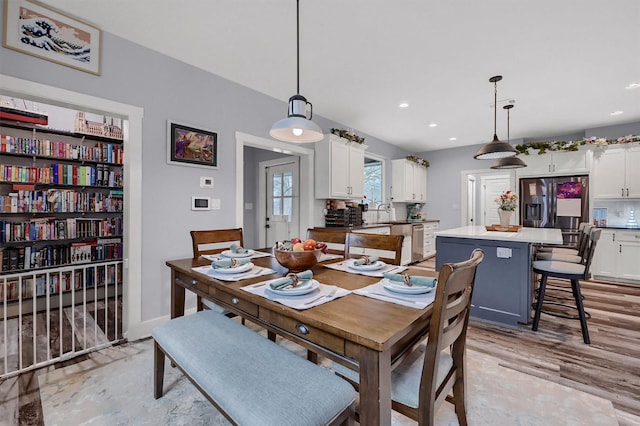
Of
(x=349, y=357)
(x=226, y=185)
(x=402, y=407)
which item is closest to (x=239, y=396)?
(x=349, y=357)

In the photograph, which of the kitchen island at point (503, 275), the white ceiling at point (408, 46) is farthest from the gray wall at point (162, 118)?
the kitchen island at point (503, 275)

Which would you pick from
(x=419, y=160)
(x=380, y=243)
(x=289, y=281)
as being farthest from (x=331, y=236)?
(x=419, y=160)

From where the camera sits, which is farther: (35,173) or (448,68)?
(35,173)

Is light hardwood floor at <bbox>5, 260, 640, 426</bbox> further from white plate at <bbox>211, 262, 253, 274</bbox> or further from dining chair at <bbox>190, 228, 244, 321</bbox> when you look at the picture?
white plate at <bbox>211, 262, 253, 274</bbox>

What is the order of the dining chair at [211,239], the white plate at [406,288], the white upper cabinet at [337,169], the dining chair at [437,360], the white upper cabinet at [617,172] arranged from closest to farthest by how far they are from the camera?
the dining chair at [437,360] → the white plate at [406,288] → the dining chair at [211,239] → the white upper cabinet at [337,169] → the white upper cabinet at [617,172]

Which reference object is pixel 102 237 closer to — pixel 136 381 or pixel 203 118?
pixel 203 118

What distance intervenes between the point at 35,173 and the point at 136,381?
9.44 ft

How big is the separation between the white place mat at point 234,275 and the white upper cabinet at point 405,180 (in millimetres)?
4896

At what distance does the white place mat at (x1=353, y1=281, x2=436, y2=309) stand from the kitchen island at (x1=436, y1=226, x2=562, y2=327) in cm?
203

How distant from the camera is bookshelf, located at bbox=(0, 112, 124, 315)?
312 centimetres

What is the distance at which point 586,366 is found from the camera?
2129 millimetres

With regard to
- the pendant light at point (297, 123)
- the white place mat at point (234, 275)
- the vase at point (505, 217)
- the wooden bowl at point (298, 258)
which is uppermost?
the pendant light at point (297, 123)

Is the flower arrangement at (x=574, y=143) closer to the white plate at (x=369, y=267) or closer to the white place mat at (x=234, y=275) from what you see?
the white plate at (x=369, y=267)

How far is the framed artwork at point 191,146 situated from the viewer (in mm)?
2756
